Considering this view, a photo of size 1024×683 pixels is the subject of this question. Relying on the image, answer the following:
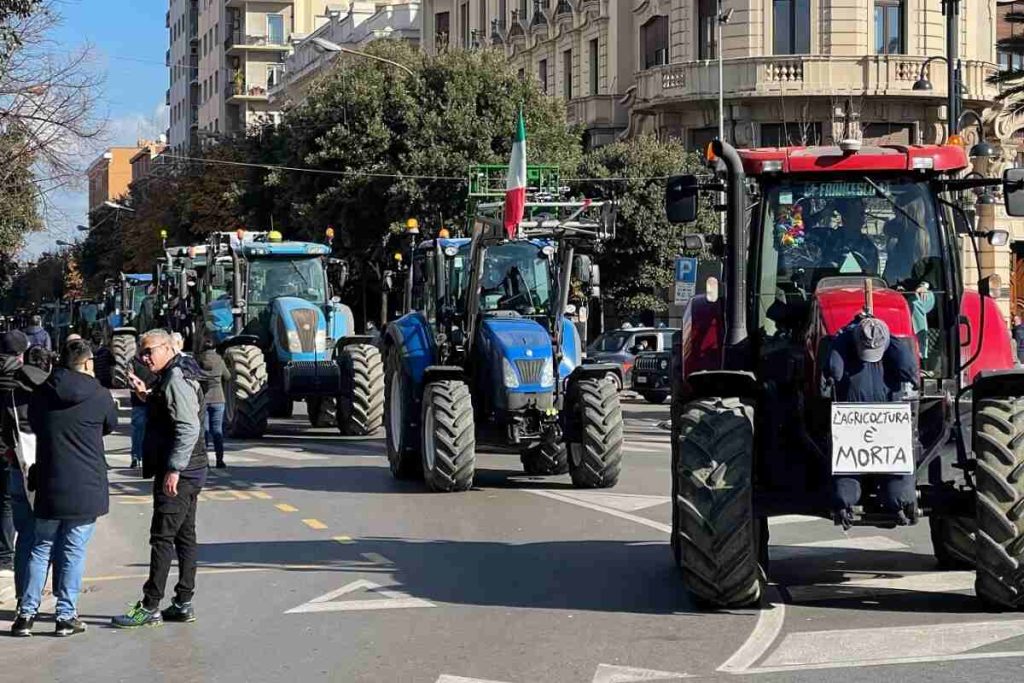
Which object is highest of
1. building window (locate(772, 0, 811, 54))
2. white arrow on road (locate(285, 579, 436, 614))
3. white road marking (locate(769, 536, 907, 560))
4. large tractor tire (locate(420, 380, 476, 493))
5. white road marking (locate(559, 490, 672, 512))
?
building window (locate(772, 0, 811, 54))

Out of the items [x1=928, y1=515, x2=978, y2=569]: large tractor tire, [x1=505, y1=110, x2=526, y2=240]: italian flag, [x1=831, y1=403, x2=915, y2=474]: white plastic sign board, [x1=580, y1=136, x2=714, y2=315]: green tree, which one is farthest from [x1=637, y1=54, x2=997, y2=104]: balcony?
[x1=831, y1=403, x2=915, y2=474]: white plastic sign board

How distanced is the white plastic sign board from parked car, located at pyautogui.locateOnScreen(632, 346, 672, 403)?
24076mm

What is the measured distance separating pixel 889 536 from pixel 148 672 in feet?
22.3

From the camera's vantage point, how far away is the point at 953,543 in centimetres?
1191

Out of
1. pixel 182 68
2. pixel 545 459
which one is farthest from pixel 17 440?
pixel 182 68

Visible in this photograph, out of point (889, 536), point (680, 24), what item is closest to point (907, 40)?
point (680, 24)

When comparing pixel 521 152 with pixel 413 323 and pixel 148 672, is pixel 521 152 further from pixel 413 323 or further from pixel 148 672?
pixel 148 672

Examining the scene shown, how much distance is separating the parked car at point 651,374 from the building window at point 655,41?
47.0ft

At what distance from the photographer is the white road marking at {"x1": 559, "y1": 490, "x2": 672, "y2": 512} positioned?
53.6ft

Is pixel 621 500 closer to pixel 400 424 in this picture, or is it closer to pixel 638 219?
pixel 400 424

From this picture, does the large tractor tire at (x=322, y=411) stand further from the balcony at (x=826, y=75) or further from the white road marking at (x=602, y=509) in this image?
the balcony at (x=826, y=75)

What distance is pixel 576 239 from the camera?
18281 millimetres

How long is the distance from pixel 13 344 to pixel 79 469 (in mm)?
1911

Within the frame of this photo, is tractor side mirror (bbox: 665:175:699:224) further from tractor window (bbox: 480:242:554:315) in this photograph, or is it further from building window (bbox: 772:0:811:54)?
building window (bbox: 772:0:811:54)
